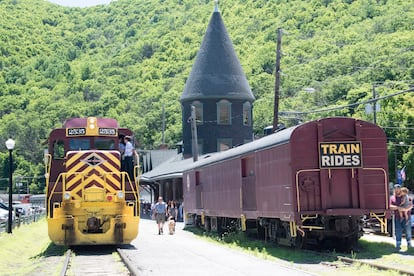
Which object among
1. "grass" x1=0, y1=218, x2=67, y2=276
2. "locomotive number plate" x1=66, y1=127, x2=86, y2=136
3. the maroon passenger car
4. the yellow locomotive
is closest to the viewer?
"grass" x1=0, y1=218, x2=67, y2=276

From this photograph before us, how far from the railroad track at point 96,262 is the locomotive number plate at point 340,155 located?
19.6ft

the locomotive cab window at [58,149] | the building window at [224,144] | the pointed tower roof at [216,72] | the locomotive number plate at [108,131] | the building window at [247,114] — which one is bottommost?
the locomotive cab window at [58,149]

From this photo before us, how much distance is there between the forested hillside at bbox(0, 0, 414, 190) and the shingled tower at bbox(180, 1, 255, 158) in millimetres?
11664

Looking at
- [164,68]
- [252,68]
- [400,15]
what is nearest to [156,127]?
[252,68]

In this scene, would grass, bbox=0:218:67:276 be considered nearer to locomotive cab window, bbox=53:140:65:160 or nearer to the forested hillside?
locomotive cab window, bbox=53:140:65:160

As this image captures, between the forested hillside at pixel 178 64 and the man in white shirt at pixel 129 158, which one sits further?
the forested hillside at pixel 178 64

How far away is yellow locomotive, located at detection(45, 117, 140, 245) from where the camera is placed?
19359mm

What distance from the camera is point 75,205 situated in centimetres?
1927

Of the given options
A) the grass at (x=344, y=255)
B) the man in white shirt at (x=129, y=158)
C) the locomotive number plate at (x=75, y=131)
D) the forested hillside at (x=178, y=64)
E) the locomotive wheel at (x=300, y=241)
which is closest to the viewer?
the grass at (x=344, y=255)

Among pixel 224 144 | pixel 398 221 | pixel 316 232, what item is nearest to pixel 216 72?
pixel 224 144

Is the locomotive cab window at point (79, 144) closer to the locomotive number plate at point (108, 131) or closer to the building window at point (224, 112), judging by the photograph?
the locomotive number plate at point (108, 131)

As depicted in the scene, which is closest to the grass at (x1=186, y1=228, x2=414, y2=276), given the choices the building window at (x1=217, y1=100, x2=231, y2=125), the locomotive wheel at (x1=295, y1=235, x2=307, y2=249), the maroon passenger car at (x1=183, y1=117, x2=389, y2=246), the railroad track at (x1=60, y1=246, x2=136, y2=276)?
the locomotive wheel at (x1=295, y1=235, x2=307, y2=249)

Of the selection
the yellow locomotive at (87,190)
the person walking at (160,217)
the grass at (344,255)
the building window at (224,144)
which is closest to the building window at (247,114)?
the building window at (224,144)

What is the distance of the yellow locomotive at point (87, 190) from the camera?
1936 cm
